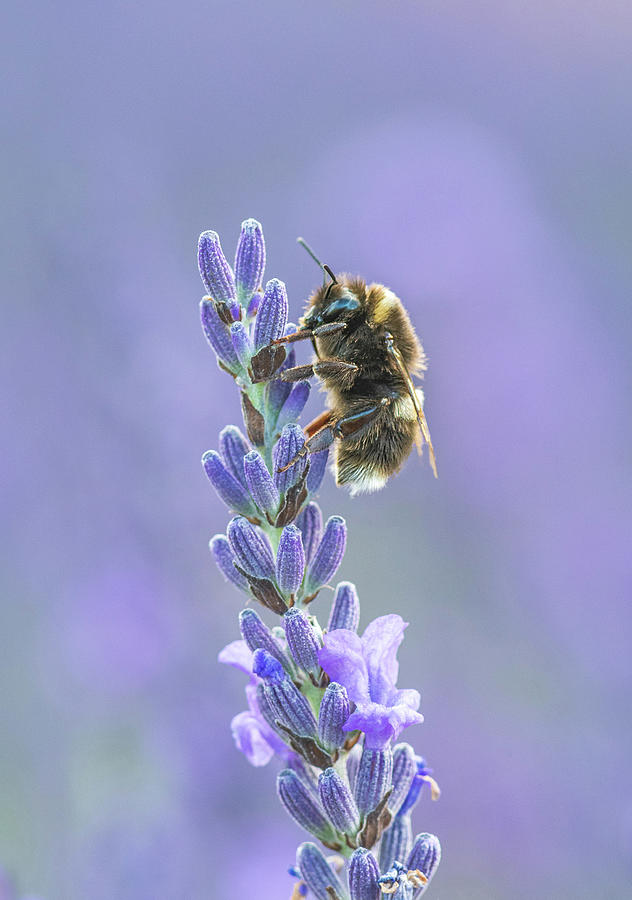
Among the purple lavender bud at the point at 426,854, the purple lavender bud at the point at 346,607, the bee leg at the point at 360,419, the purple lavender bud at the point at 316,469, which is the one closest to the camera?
the purple lavender bud at the point at 426,854

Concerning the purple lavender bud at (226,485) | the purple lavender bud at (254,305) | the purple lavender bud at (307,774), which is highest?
the purple lavender bud at (254,305)

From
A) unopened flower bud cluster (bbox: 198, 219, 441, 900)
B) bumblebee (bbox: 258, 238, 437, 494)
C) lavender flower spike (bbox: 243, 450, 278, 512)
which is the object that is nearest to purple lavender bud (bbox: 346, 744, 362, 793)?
unopened flower bud cluster (bbox: 198, 219, 441, 900)

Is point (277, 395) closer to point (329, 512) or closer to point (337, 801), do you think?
point (337, 801)

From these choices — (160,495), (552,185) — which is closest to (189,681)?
(160,495)

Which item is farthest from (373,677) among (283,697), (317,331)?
(317,331)

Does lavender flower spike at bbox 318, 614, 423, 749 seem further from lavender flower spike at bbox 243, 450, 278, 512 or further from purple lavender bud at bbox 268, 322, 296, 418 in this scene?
purple lavender bud at bbox 268, 322, 296, 418

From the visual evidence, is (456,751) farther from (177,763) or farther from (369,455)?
(369,455)

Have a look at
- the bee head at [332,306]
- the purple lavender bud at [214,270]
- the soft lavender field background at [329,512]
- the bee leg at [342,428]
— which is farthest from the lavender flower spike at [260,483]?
the soft lavender field background at [329,512]

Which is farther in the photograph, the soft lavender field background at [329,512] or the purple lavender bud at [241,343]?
the soft lavender field background at [329,512]

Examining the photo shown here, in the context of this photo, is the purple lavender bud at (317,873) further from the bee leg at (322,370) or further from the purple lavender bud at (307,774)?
the bee leg at (322,370)
